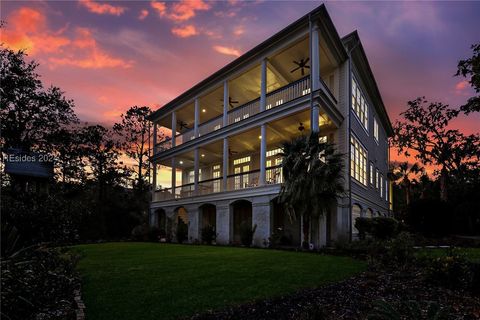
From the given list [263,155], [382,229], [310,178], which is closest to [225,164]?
[263,155]

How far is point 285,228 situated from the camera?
17.2m

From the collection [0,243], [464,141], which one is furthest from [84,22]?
[464,141]

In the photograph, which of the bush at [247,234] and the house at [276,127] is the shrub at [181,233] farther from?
the bush at [247,234]

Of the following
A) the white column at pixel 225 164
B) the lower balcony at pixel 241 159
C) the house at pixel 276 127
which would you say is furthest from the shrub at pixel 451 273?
the white column at pixel 225 164

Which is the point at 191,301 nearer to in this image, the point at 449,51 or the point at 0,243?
the point at 0,243

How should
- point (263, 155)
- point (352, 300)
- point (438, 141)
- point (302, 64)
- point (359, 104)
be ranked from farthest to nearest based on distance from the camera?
point (438, 141) → point (359, 104) → point (302, 64) → point (263, 155) → point (352, 300)

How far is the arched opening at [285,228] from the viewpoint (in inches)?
637

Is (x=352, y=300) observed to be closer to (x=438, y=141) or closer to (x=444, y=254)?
(x=444, y=254)

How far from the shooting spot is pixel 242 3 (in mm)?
13195

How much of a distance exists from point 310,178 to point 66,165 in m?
20.1

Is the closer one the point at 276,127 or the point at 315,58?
the point at 315,58

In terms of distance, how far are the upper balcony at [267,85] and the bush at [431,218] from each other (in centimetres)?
954

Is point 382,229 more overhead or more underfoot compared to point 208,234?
more overhead

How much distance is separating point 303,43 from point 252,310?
1371cm
